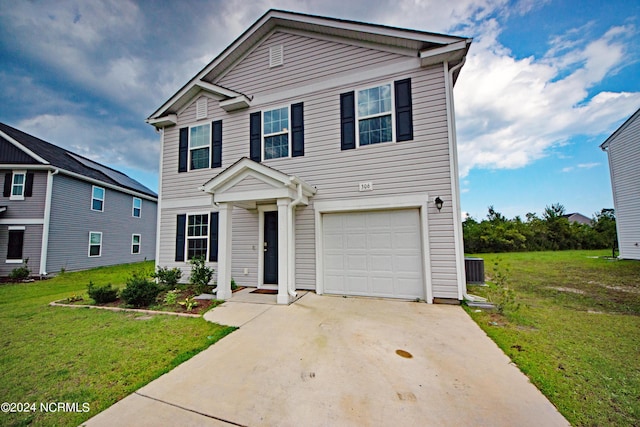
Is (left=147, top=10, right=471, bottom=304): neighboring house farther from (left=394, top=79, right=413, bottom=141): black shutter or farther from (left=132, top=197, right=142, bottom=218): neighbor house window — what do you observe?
(left=132, top=197, right=142, bottom=218): neighbor house window

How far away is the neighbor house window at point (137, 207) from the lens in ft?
A: 51.7

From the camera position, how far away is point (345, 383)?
2.57m

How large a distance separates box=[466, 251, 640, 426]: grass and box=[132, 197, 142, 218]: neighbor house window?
61.3ft

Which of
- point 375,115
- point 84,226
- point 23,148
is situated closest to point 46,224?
point 84,226

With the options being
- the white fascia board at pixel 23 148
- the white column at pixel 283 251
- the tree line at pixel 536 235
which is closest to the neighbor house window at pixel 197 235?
the white column at pixel 283 251

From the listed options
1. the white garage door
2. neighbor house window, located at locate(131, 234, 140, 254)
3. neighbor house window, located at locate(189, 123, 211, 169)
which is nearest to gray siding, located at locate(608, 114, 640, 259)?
the white garage door

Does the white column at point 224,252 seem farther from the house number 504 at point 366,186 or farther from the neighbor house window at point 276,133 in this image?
the house number 504 at point 366,186

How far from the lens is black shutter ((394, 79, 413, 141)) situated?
5.98 meters

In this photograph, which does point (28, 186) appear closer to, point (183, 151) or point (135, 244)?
point (135, 244)

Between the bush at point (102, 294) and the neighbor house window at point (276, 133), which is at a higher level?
the neighbor house window at point (276, 133)

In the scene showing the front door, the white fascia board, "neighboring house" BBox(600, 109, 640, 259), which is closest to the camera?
the front door

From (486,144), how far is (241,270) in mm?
15275

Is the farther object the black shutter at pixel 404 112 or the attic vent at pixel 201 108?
the attic vent at pixel 201 108

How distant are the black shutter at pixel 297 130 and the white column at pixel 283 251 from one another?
194 cm
